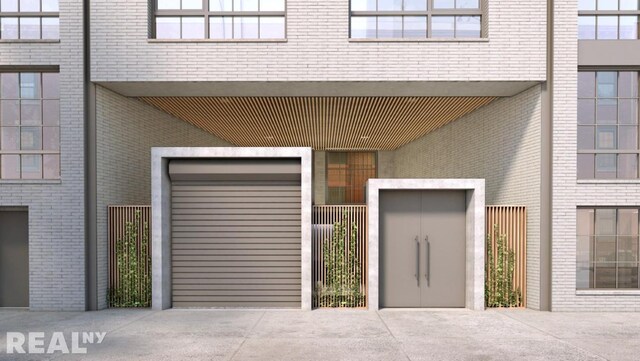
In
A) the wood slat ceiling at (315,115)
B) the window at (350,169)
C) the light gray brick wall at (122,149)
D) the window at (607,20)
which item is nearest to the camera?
the window at (607,20)

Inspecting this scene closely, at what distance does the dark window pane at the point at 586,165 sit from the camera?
9.25 m

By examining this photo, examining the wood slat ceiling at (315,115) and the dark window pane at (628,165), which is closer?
the dark window pane at (628,165)

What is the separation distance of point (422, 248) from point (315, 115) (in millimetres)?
5370

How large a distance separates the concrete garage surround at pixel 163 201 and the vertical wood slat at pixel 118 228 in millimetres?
536

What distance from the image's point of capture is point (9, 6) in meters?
9.30

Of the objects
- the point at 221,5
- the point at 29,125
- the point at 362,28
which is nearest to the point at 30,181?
the point at 29,125

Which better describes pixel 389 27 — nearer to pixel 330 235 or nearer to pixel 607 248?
pixel 330 235

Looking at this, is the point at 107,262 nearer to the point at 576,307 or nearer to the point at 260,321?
the point at 260,321

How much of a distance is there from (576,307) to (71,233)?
36.4 feet

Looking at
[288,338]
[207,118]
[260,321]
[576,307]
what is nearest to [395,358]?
[288,338]

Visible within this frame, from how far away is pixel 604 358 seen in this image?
20.3 feet

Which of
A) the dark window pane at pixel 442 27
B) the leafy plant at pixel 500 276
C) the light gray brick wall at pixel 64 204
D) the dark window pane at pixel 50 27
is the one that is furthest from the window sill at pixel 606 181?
the dark window pane at pixel 50 27

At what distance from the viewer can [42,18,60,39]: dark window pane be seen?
929 cm

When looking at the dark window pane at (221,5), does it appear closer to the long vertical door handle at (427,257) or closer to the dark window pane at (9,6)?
the dark window pane at (9,6)
